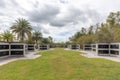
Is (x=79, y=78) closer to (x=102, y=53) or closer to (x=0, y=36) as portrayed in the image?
(x=102, y=53)

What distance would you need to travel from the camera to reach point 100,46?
5591 cm

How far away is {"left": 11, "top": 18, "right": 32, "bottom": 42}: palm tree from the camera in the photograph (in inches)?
2549

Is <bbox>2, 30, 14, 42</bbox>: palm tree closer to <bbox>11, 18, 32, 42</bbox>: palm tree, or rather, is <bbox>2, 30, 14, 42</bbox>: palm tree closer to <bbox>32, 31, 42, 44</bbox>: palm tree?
<bbox>11, 18, 32, 42</bbox>: palm tree

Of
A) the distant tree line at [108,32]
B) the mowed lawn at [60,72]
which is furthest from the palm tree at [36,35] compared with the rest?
the mowed lawn at [60,72]

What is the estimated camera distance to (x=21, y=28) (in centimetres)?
6531

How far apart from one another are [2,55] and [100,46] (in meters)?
36.3

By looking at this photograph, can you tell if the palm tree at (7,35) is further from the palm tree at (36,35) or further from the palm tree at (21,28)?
the palm tree at (36,35)

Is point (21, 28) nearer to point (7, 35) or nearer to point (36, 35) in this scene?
point (7, 35)

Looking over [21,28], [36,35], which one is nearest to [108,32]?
[21,28]

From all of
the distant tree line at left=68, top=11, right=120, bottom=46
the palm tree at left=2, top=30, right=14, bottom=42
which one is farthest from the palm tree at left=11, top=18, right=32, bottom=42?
the distant tree line at left=68, top=11, right=120, bottom=46

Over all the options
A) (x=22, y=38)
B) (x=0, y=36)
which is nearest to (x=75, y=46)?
(x=22, y=38)

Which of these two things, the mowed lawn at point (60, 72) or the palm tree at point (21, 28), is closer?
the mowed lawn at point (60, 72)

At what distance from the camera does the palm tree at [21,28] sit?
212 ft

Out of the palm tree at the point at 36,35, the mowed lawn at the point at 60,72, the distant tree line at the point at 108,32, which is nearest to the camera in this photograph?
the mowed lawn at the point at 60,72
